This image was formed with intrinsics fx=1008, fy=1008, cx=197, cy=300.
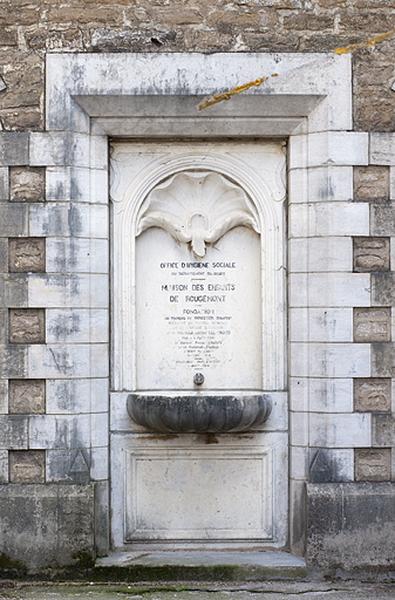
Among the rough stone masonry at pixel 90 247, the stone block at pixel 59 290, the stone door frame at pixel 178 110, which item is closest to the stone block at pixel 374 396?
the rough stone masonry at pixel 90 247

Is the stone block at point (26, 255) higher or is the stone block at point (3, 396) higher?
the stone block at point (26, 255)

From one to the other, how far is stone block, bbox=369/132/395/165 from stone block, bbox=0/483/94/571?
3056 mm

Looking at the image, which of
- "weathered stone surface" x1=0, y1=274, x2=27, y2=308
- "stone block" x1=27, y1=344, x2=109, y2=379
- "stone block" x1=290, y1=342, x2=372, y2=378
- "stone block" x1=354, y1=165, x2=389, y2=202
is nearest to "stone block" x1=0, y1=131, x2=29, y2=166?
"weathered stone surface" x1=0, y1=274, x2=27, y2=308

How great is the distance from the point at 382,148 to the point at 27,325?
9.05 feet

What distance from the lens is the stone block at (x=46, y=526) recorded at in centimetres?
687

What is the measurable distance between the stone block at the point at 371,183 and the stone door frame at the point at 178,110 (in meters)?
0.07

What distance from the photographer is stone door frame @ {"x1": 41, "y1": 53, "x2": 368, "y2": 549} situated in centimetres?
698

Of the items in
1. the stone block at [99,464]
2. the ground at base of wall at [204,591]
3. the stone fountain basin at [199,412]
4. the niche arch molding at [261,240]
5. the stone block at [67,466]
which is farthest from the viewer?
the niche arch molding at [261,240]

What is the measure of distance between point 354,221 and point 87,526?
110 inches

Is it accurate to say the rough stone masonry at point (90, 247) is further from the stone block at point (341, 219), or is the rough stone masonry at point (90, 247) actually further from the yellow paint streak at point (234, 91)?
the yellow paint streak at point (234, 91)

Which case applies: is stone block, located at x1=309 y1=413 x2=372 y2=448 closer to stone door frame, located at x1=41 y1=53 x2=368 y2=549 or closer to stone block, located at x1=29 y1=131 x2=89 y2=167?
stone door frame, located at x1=41 y1=53 x2=368 y2=549

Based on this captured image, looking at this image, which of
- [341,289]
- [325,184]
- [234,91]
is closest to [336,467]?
[341,289]

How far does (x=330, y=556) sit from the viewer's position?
6910 mm

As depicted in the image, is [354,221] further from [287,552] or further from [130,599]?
[130,599]
